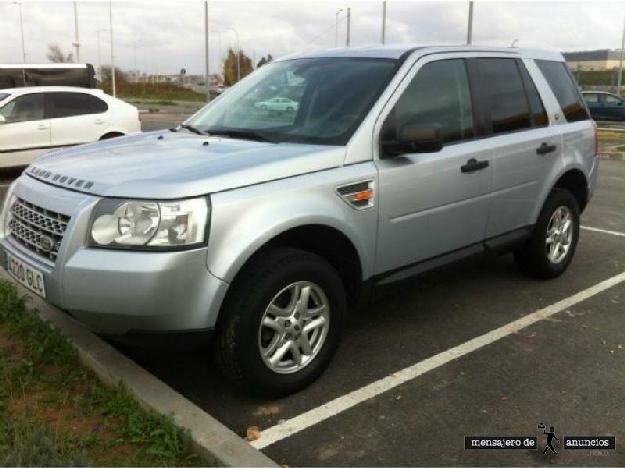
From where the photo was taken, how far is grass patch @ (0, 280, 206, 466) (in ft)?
8.55

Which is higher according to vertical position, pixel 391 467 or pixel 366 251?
pixel 366 251

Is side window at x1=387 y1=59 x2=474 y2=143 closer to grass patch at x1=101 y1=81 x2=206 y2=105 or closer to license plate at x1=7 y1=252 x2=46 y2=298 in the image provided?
license plate at x1=7 y1=252 x2=46 y2=298

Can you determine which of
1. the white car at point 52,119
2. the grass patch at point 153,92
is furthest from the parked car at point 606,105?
the grass patch at point 153,92

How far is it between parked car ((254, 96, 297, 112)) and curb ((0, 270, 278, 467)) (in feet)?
5.54

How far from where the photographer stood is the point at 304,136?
360cm

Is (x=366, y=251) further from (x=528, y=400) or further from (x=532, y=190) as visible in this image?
(x=532, y=190)

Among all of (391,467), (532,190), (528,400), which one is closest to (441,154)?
(532,190)

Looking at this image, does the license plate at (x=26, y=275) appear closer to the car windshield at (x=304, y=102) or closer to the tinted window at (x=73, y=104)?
the car windshield at (x=304, y=102)

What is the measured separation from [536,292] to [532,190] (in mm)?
833

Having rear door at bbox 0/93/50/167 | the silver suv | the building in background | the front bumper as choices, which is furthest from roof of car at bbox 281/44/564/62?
the building in background

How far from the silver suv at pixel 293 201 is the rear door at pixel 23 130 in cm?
718

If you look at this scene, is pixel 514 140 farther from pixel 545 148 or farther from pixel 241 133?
pixel 241 133

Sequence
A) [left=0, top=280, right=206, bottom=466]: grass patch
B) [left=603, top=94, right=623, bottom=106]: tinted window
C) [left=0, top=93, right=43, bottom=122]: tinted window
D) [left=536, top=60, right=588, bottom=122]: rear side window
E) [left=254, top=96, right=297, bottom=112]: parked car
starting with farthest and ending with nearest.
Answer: [left=603, top=94, right=623, bottom=106]: tinted window
[left=0, top=93, right=43, bottom=122]: tinted window
[left=536, top=60, right=588, bottom=122]: rear side window
[left=254, top=96, right=297, bottom=112]: parked car
[left=0, top=280, right=206, bottom=466]: grass patch

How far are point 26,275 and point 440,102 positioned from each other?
8.35 ft
